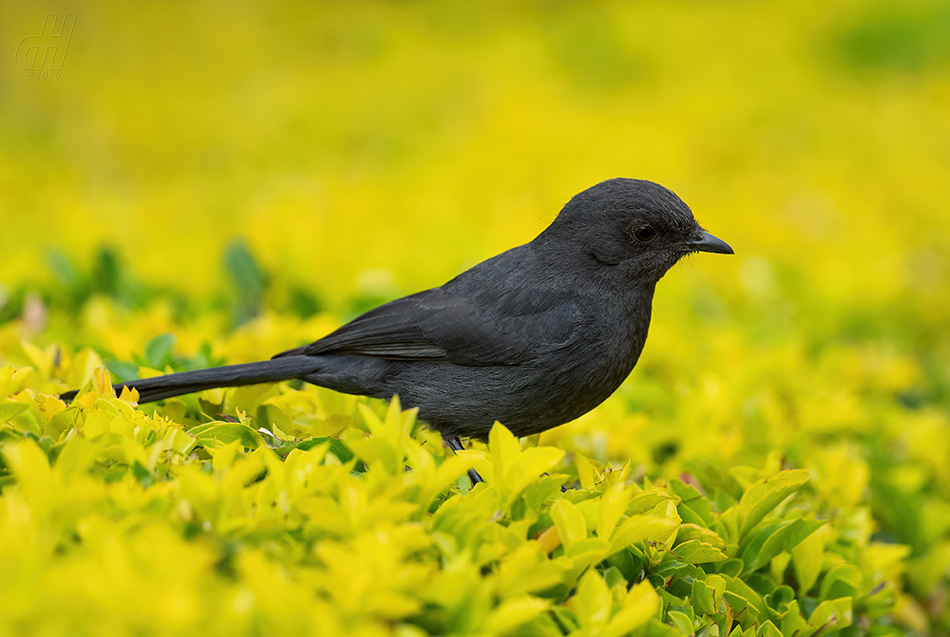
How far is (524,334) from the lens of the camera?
3.07 meters

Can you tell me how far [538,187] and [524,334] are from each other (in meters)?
4.23

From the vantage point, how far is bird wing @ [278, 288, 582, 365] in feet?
10.0

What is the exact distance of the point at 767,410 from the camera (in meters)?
3.88

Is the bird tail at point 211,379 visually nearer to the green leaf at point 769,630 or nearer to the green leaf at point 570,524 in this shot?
the green leaf at point 570,524

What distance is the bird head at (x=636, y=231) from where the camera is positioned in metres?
3.20

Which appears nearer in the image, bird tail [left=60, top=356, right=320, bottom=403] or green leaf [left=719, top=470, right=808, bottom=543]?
A: green leaf [left=719, top=470, right=808, bottom=543]

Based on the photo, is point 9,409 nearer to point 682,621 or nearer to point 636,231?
point 682,621

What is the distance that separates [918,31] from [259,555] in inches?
545

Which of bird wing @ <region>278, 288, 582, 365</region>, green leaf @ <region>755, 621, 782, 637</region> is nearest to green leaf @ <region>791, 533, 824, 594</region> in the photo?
green leaf @ <region>755, 621, 782, 637</region>

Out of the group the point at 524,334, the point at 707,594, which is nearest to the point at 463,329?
the point at 524,334

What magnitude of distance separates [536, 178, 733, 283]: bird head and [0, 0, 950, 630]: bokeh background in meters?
0.73

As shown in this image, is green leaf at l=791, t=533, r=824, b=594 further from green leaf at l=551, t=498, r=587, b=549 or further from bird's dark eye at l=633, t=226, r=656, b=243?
bird's dark eye at l=633, t=226, r=656, b=243

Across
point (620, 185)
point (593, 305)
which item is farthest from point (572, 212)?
point (593, 305)

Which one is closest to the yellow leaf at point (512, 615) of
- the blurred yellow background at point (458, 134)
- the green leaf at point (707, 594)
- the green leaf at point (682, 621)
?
the green leaf at point (682, 621)
